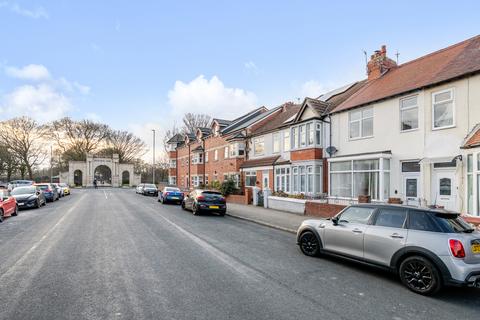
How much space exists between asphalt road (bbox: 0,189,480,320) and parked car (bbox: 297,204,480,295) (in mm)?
330

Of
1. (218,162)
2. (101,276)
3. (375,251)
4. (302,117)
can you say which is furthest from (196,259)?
(218,162)

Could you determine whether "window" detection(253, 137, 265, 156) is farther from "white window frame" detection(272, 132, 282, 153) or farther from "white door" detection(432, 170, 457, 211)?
"white door" detection(432, 170, 457, 211)

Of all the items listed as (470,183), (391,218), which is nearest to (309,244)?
(391,218)

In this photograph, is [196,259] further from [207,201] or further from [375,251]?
[207,201]

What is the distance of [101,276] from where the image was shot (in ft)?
19.4

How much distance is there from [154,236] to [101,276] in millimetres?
4127

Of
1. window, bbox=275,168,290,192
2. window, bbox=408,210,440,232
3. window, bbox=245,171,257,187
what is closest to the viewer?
window, bbox=408,210,440,232

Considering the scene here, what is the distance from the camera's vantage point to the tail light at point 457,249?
5.21 meters

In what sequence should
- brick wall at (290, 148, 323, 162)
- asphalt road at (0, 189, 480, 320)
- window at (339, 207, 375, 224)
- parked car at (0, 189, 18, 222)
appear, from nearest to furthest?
asphalt road at (0, 189, 480, 320), window at (339, 207, 375, 224), parked car at (0, 189, 18, 222), brick wall at (290, 148, 323, 162)

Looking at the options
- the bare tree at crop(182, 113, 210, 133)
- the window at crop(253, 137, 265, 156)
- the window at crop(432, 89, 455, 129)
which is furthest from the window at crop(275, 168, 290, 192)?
the bare tree at crop(182, 113, 210, 133)

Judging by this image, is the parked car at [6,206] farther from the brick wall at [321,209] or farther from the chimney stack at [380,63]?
the chimney stack at [380,63]

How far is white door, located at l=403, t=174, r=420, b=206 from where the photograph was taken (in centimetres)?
1377

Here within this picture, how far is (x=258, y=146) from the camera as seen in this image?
27016 millimetres

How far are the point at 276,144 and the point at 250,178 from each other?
4389 millimetres
